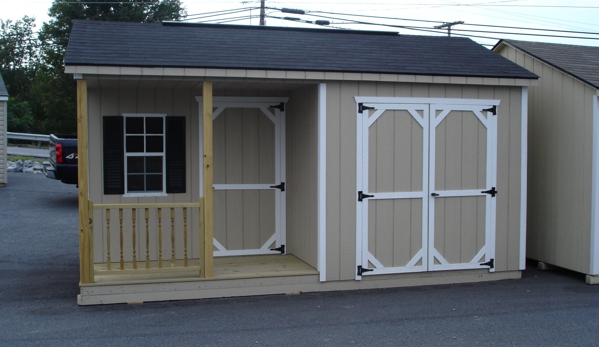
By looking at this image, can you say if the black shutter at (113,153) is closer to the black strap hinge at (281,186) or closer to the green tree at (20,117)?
the black strap hinge at (281,186)

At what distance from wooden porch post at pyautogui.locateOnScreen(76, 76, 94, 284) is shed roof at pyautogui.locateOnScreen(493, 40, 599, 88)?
564 centimetres

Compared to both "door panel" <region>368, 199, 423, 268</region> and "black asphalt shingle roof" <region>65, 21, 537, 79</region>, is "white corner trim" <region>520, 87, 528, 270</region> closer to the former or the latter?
"black asphalt shingle roof" <region>65, 21, 537, 79</region>

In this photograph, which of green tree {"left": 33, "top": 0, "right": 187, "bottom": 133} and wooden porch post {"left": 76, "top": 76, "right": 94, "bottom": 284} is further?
green tree {"left": 33, "top": 0, "right": 187, "bottom": 133}

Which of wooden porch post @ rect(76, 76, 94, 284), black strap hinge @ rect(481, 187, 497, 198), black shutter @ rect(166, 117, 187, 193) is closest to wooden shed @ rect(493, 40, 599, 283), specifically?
black strap hinge @ rect(481, 187, 497, 198)

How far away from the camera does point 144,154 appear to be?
779cm

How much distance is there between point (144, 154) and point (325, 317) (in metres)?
3.16

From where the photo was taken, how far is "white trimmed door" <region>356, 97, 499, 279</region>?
7234mm

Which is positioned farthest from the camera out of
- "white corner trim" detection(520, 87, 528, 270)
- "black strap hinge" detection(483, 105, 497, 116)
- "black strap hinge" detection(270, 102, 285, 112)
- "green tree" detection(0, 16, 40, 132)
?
"green tree" detection(0, 16, 40, 132)

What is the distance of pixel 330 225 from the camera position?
713 centimetres

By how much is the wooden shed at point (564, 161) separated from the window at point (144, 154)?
458 centimetres

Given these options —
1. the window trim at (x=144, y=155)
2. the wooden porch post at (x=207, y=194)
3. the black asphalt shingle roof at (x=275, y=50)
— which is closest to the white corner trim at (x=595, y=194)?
the black asphalt shingle roof at (x=275, y=50)

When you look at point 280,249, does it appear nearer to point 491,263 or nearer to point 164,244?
point 164,244

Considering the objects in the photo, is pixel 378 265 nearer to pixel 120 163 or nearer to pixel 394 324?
pixel 394 324

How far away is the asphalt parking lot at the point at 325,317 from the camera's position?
215 inches
